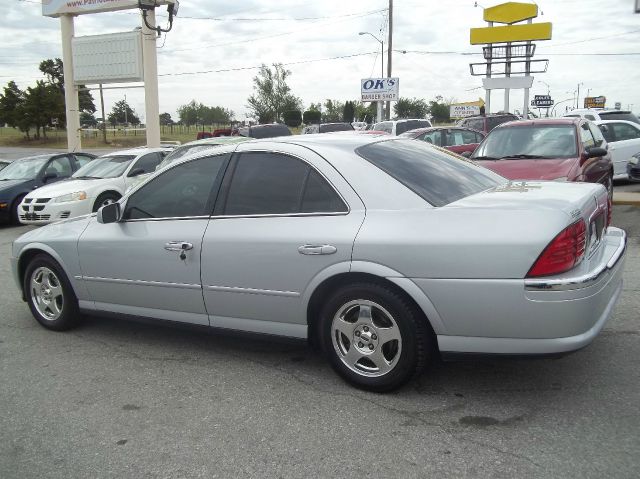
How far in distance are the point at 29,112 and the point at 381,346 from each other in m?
63.2

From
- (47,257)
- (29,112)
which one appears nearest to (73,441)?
(47,257)

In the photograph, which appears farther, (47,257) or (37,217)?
(37,217)

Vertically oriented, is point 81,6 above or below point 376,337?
above

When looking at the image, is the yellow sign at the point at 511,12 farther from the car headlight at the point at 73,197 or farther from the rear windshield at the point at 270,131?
the car headlight at the point at 73,197

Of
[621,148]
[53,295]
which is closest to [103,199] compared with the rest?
[53,295]

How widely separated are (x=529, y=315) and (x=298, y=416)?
55.0 inches

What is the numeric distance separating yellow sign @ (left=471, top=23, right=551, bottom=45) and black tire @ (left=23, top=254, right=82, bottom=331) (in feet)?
126

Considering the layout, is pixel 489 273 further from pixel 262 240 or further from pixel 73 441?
pixel 73 441

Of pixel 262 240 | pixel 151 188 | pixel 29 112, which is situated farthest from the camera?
pixel 29 112

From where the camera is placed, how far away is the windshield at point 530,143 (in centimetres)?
791

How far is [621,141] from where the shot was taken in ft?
45.4

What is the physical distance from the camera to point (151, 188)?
4.59 metres

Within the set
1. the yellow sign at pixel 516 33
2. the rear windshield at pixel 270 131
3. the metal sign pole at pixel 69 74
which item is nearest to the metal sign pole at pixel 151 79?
the metal sign pole at pixel 69 74

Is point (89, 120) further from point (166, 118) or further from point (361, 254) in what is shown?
point (361, 254)
